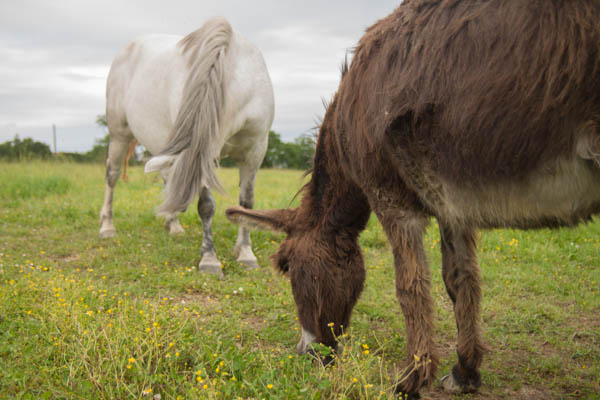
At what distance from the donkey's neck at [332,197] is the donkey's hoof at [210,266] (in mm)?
2127

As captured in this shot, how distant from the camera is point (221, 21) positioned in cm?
477

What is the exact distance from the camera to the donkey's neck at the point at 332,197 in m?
2.79

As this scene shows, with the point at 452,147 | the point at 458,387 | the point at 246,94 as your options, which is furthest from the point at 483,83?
the point at 246,94

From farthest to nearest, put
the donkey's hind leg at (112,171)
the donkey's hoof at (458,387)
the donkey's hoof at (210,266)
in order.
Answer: the donkey's hind leg at (112,171)
the donkey's hoof at (210,266)
the donkey's hoof at (458,387)

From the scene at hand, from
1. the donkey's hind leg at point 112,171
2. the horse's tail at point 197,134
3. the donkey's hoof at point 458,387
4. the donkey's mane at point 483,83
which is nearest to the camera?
the donkey's mane at point 483,83

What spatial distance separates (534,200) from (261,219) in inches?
67.5

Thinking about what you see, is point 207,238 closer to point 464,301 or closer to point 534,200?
point 464,301

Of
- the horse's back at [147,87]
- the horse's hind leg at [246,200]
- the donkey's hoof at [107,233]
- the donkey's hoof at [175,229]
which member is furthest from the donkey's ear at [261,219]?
the donkey's hoof at [107,233]

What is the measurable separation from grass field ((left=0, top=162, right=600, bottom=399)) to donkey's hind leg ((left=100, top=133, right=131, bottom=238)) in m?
0.27

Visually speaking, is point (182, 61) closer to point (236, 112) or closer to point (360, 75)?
point (236, 112)

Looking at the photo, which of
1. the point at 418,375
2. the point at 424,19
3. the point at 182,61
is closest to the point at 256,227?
the point at 418,375

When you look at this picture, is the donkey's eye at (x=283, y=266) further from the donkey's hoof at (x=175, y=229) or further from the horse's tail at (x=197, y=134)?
the donkey's hoof at (x=175, y=229)

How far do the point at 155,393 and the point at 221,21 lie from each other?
384 centimetres

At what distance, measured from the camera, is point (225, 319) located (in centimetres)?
348
